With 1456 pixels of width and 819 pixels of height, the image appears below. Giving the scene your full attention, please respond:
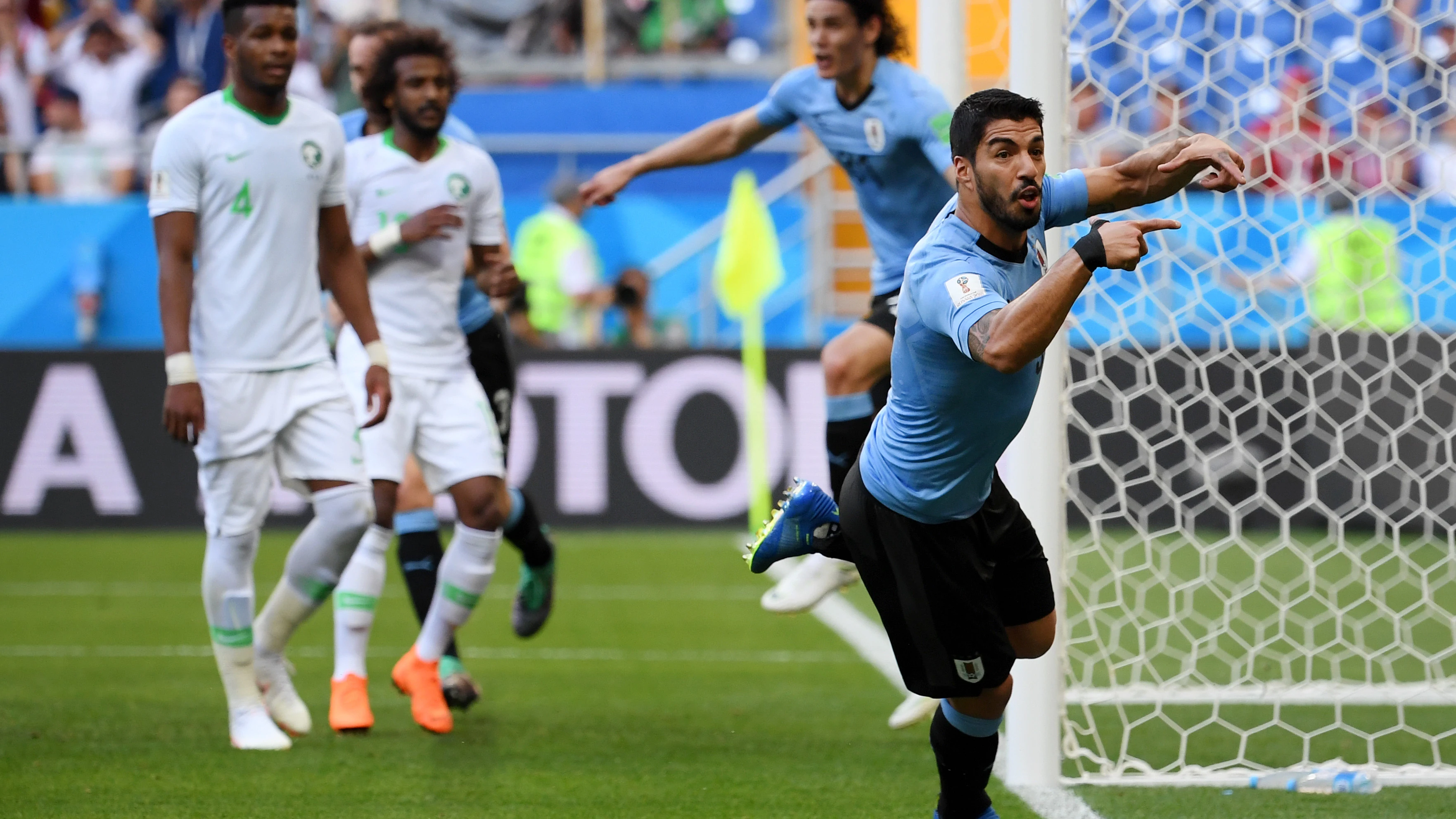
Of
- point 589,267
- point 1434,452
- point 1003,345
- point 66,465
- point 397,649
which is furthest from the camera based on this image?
point 589,267

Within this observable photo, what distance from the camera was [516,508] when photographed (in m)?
6.77

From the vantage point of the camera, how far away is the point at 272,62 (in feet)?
17.3

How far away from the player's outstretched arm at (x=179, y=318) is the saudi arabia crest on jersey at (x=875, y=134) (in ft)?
7.23

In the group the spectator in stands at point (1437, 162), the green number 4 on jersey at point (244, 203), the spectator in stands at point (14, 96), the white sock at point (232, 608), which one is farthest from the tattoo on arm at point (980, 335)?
the spectator in stands at point (14, 96)

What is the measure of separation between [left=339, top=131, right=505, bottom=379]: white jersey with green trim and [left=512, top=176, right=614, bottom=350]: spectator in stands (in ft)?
23.8

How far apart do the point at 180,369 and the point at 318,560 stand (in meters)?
0.84

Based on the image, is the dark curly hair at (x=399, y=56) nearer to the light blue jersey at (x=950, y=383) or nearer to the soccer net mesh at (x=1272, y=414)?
the soccer net mesh at (x=1272, y=414)

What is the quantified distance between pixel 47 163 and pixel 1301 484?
33.9 ft

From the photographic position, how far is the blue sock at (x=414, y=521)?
6.39 meters

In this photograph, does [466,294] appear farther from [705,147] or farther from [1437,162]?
[1437,162]

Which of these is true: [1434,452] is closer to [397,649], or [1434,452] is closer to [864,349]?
[864,349]

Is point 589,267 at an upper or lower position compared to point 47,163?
lower

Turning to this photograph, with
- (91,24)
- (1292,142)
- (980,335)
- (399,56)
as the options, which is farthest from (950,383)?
(91,24)

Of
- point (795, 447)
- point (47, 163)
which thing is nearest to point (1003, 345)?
→ point (795, 447)
